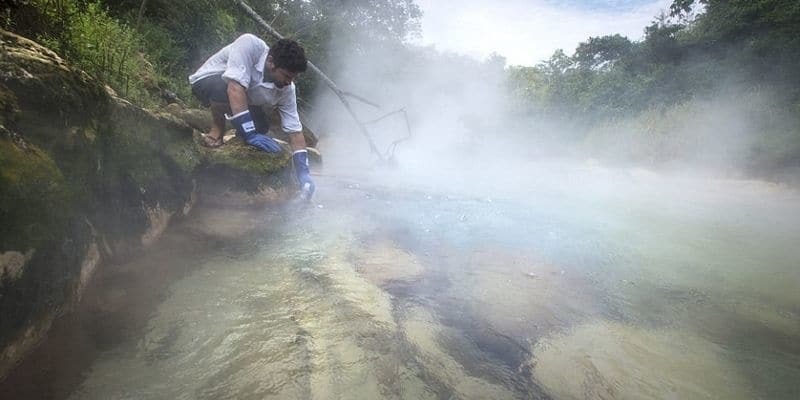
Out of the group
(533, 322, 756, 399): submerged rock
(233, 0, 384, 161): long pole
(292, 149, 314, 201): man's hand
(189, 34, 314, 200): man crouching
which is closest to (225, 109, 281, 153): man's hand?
(189, 34, 314, 200): man crouching

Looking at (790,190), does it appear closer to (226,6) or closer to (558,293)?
(558,293)

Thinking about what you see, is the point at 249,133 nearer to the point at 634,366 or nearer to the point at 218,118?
Answer: the point at 218,118

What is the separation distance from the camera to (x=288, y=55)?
311cm

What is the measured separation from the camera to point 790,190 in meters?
7.93

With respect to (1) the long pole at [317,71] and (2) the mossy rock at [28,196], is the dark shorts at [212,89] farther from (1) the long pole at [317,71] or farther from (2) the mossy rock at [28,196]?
(2) the mossy rock at [28,196]

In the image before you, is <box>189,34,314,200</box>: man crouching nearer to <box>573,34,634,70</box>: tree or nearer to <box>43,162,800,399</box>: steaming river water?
<box>43,162,800,399</box>: steaming river water

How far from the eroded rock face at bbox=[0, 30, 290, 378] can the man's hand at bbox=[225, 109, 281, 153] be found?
0.63 meters

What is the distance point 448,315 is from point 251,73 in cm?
260

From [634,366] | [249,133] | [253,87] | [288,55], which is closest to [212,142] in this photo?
[249,133]

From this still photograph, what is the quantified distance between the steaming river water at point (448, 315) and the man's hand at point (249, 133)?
2.41 ft

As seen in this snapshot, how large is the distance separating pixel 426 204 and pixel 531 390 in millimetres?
3324

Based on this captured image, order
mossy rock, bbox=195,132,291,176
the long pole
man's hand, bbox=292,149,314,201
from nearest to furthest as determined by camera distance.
Result: 1. mossy rock, bbox=195,132,291,176
2. man's hand, bbox=292,149,314,201
3. the long pole

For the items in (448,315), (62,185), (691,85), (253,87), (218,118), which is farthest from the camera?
(691,85)

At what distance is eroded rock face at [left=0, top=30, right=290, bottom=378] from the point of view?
4.24 ft
